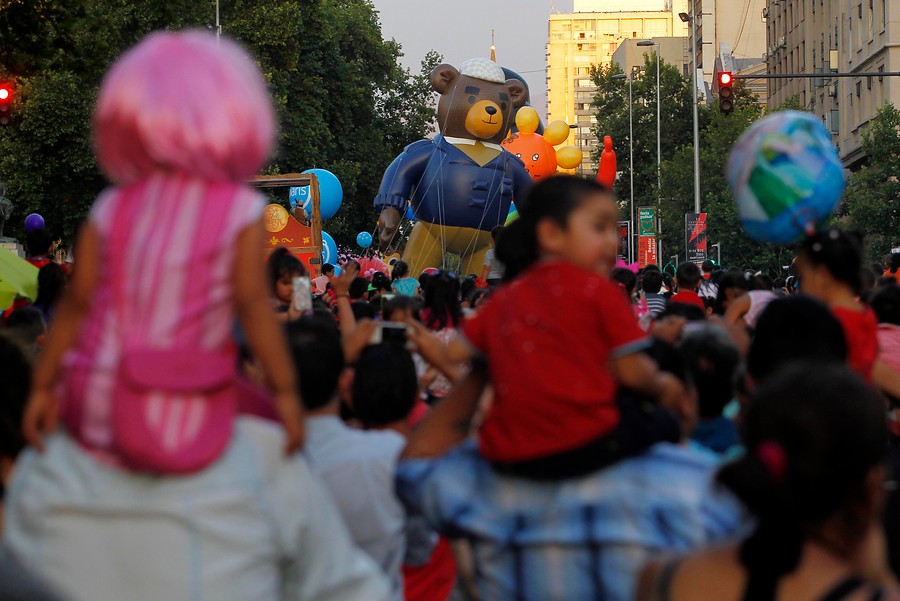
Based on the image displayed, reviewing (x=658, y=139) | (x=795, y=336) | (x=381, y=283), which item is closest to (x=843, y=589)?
(x=795, y=336)

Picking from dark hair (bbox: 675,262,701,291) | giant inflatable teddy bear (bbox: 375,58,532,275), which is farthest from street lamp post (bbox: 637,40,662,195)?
dark hair (bbox: 675,262,701,291)

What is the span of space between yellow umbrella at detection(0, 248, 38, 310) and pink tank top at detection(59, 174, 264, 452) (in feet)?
22.4

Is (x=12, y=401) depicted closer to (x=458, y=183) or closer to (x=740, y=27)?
(x=458, y=183)

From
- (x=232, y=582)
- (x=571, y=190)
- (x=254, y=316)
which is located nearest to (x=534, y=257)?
(x=571, y=190)

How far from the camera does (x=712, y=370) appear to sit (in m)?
4.97

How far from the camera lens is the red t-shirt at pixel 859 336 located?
5.25 m

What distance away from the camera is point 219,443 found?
3.29m

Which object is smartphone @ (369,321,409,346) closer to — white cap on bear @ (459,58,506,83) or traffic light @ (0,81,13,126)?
traffic light @ (0,81,13,126)

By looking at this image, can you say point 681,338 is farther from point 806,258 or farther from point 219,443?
point 219,443

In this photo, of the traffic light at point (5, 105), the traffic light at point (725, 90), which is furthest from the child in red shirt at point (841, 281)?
the traffic light at point (725, 90)

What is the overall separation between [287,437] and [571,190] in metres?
0.98

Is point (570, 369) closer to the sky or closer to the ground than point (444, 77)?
closer to the ground

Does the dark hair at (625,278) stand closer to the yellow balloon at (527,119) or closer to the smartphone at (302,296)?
the smartphone at (302,296)

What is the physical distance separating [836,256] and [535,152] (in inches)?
1042
